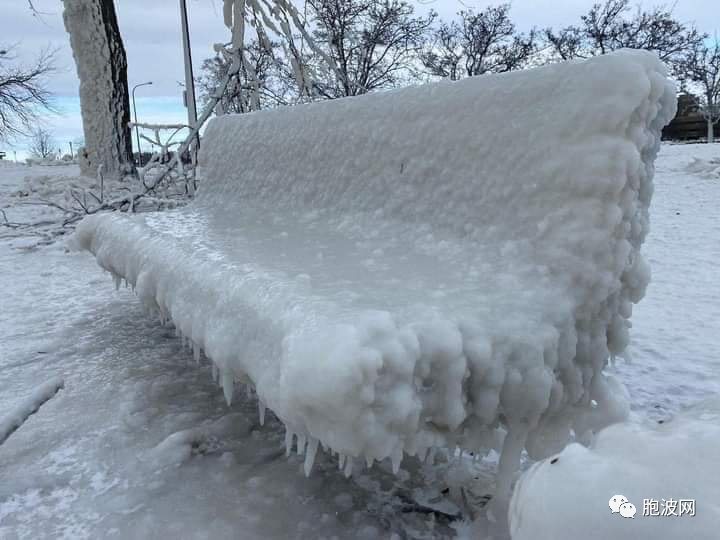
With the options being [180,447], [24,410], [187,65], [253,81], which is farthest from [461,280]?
[187,65]

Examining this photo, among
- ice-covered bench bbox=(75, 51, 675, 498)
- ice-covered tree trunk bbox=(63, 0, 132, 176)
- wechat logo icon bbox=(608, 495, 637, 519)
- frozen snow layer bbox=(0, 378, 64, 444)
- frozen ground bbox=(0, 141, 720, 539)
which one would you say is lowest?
frozen ground bbox=(0, 141, 720, 539)

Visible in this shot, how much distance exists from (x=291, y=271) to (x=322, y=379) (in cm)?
47

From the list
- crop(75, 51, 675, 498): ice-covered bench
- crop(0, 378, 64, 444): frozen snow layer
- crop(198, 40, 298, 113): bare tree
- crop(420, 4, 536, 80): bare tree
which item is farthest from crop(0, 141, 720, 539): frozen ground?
crop(420, 4, 536, 80): bare tree

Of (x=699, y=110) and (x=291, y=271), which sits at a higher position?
(x=699, y=110)

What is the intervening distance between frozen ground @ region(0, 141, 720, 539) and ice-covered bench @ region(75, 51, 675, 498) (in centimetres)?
26

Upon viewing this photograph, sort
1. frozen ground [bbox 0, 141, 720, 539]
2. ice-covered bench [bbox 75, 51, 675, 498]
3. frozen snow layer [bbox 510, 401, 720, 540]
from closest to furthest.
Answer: frozen snow layer [bbox 510, 401, 720, 540]
ice-covered bench [bbox 75, 51, 675, 498]
frozen ground [bbox 0, 141, 720, 539]

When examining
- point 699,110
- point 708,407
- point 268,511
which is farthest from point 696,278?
point 699,110

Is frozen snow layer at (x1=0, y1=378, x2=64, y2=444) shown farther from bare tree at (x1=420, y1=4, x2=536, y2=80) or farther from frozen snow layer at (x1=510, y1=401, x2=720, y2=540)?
bare tree at (x1=420, y1=4, x2=536, y2=80)

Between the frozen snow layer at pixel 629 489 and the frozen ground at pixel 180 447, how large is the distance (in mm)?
511

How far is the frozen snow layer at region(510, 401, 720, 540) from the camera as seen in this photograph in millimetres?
565

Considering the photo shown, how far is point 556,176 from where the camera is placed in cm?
104

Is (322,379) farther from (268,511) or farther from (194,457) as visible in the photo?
(194,457)

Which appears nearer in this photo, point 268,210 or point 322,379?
point 322,379

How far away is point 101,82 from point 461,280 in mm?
6867
